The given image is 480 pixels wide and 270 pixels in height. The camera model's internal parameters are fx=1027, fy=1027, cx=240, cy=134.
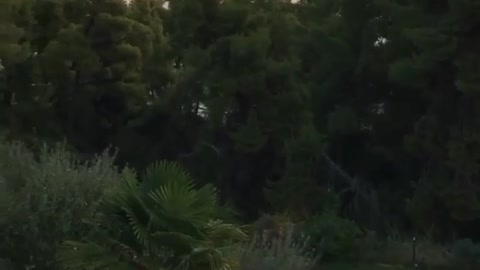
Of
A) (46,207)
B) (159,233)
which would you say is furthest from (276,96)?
(159,233)

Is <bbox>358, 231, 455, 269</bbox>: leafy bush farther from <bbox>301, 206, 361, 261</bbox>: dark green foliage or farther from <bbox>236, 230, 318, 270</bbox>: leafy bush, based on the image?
<bbox>236, 230, 318, 270</bbox>: leafy bush

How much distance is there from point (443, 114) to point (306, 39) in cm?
767

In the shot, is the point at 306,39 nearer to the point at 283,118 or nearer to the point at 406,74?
the point at 283,118

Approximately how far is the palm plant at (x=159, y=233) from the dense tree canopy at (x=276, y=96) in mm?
16965

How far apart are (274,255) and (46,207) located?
5.41 m

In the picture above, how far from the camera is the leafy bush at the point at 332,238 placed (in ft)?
77.2

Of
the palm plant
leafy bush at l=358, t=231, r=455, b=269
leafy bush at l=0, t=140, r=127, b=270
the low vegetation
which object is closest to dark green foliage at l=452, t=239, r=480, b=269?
leafy bush at l=358, t=231, r=455, b=269

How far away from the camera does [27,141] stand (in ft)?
107

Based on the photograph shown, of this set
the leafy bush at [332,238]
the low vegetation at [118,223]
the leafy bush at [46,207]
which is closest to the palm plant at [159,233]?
the low vegetation at [118,223]

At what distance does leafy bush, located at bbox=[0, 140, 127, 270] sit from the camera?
14297mm

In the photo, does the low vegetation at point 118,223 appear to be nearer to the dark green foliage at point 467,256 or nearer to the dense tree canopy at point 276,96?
the dark green foliage at point 467,256

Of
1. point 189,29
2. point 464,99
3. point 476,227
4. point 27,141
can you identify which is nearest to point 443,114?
point 464,99

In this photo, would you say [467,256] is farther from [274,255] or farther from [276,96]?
[276,96]

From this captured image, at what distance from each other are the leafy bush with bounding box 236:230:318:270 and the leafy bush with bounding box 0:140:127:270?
2933 mm
